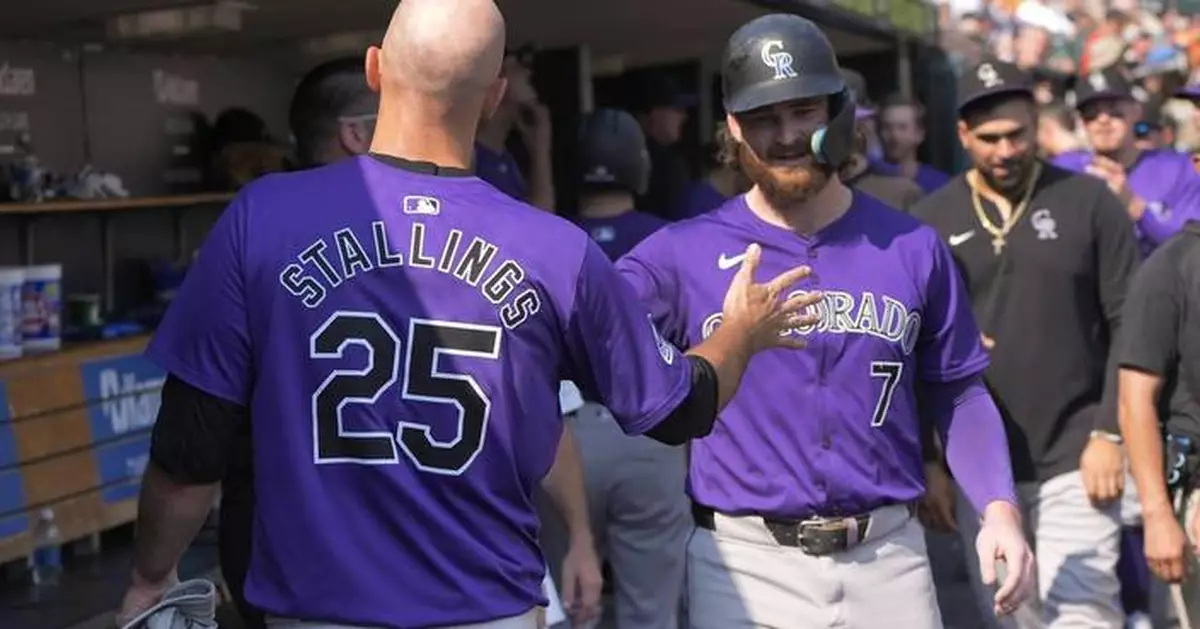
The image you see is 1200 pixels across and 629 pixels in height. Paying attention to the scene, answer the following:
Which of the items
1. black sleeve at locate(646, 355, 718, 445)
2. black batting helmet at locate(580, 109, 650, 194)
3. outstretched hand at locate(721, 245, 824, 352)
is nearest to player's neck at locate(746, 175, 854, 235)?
outstretched hand at locate(721, 245, 824, 352)

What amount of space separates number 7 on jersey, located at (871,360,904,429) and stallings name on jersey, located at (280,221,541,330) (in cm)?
119

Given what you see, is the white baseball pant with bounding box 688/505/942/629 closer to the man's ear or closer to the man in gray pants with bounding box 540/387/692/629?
the man's ear

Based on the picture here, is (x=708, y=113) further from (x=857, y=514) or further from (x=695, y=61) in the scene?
(x=857, y=514)

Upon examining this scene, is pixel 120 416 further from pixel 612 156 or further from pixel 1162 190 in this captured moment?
pixel 1162 190

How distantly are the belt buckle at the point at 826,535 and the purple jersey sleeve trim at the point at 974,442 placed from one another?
0.98 ft

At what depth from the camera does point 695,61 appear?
1154 centimetres

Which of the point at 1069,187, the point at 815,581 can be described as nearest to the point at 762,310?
the point at 815,581

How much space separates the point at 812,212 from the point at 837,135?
19 centimetres

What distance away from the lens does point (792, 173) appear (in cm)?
343

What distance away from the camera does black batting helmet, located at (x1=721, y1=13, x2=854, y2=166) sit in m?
3.41

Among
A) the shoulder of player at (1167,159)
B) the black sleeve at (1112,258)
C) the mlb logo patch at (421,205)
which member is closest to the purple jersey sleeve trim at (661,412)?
the mlb logo patch at (421,205)

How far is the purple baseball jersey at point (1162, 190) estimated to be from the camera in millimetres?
6711

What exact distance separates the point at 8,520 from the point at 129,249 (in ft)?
7.01

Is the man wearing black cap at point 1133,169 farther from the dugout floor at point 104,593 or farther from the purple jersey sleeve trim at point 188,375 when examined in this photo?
the purple jersey sleeve trim at point 188,375
